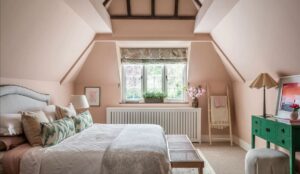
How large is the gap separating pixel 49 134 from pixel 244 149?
3732 millimetres

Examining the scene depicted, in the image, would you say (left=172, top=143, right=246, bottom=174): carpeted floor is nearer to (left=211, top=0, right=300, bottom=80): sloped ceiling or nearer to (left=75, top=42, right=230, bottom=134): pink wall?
(left=75, top=42, right=230, bottom=134): pink wall

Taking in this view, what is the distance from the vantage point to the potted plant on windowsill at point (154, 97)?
18.7 ft

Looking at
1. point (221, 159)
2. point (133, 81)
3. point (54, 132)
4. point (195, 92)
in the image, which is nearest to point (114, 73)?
point (133, 81)

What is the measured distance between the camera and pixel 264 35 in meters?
3.13

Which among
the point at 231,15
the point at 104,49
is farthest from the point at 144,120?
the point at 231,15

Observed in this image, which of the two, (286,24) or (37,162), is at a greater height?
(286,24)

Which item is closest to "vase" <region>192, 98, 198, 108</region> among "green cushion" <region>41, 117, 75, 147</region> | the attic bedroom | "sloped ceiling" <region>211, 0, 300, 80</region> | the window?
the attic bedroom

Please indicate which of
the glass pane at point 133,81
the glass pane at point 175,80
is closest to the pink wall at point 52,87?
the glass pane at point 133,81

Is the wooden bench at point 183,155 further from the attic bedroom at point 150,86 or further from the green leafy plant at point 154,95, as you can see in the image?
the green leafy plant at point 154,95

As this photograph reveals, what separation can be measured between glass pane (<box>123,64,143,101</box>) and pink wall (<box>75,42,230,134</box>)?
0.25m

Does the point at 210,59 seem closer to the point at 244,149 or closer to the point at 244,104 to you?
the point at 244,104

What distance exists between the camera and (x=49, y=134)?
2705mm

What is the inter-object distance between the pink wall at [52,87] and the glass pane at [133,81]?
1.22m

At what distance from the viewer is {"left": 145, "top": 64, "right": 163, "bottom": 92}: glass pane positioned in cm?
585
